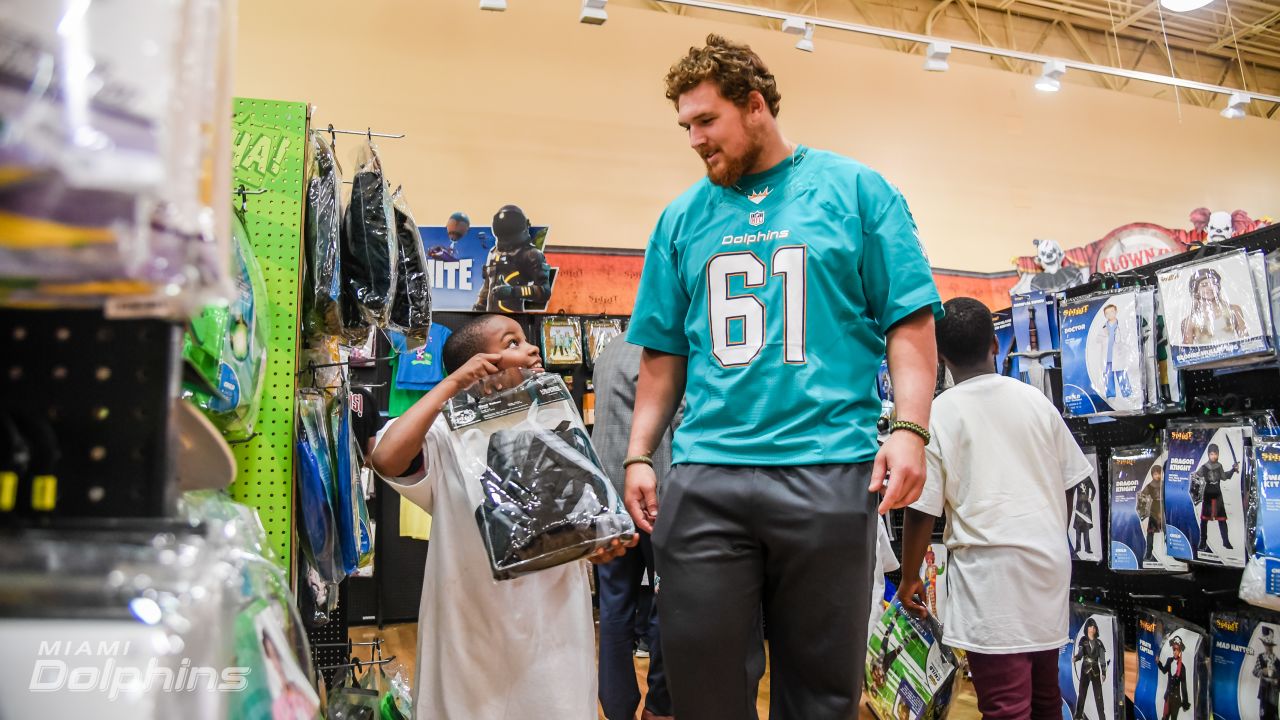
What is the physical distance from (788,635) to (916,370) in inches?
20.2

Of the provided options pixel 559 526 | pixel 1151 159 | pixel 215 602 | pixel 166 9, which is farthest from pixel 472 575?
pixel 1151 159

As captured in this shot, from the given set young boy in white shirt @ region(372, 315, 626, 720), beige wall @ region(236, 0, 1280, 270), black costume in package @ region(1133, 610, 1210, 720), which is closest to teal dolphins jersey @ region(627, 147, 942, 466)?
young boy in white shirt @ region(372, 315, 626, 720)

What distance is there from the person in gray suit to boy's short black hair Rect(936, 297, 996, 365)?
0.98 metres

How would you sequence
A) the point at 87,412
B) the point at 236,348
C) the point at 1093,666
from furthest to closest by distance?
the point at 1093,666 < the point at 236,348 < the point at 87,412

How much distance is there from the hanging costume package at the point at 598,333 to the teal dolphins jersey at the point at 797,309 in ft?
11.9

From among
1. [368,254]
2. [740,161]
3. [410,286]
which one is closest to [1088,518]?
[740,161]

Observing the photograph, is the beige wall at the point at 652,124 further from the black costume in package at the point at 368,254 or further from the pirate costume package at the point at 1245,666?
the pirate costume package at the point at 1245,666

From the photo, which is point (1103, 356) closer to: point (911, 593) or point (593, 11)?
point (911, 593)

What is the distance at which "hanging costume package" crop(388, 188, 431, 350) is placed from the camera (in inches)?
86.5

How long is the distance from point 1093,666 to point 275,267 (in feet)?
9.09

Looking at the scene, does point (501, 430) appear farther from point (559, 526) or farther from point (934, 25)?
point (934, 25)

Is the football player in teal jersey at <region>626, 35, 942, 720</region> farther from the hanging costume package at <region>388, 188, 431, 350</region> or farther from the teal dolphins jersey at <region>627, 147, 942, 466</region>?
the hanging costume package at <region>388, 188, 431, 350</region>

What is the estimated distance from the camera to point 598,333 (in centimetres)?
538

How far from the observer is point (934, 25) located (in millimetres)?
7797
